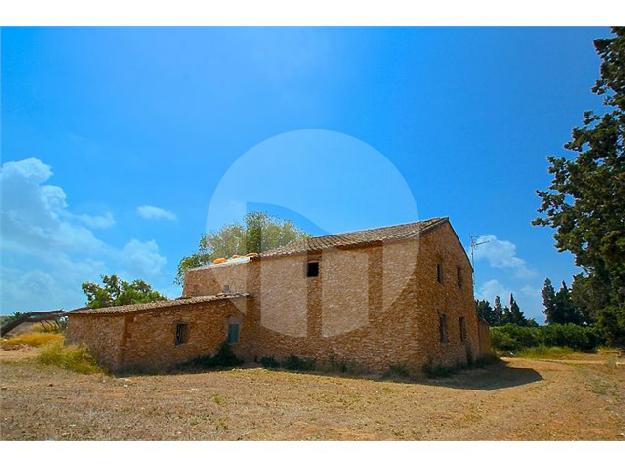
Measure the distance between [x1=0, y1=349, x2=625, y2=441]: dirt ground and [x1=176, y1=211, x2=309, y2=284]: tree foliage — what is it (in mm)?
24290

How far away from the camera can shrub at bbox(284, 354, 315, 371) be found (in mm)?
14791

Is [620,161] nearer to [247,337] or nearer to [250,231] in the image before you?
[247,337]

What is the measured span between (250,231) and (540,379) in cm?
2821

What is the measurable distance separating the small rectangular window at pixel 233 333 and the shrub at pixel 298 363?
2.43 meters

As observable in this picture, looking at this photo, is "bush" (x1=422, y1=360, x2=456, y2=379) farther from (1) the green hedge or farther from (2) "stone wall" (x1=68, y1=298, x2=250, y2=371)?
(1) the green hedge

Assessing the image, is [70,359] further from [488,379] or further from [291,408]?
[488,379]

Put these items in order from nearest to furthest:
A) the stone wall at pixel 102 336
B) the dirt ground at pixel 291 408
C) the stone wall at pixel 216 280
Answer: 1. the dirt ground at pixel 291 408
2. the stone wall at pixel 102 336
3. the stone wall at pixel 216 280

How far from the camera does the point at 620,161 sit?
44.0 ft

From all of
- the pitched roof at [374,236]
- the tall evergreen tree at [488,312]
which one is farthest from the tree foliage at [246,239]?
the tall evergreen tree at [488,312]

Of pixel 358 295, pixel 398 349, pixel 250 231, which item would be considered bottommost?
pixel 398 349

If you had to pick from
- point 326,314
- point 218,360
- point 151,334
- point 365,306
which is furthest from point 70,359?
point 365,306

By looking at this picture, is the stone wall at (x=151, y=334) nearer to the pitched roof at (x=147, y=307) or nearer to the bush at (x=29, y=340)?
the pitched roof at (x=147, y=307)

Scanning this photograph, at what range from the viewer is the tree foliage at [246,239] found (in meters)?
36.8
